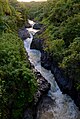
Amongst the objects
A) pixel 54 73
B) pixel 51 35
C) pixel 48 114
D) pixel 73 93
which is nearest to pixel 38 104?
pixel 48 114

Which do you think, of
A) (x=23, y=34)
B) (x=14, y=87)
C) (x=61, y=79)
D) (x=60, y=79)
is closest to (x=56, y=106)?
(x=61, y=79)

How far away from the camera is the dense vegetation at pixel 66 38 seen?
71.7 ft

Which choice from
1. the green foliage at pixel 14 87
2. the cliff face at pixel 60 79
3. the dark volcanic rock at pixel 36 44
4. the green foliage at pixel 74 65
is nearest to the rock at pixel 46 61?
the cliff face at pixel 60 79

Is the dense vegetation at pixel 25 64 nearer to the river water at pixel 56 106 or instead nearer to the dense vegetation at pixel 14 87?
the dense vegetation at pixel 14 87

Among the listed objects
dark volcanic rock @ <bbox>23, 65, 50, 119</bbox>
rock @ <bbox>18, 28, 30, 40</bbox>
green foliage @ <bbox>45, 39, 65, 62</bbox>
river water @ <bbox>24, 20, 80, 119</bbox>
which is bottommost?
rock @ <bbox>18, 28, 30, 40</bbox>

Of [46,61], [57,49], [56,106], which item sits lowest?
[46,61]

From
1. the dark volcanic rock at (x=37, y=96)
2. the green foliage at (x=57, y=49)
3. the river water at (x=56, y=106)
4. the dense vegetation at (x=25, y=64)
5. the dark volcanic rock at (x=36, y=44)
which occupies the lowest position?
the dark volcanic rock at (x=36, y=44)

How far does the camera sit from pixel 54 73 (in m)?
28.0

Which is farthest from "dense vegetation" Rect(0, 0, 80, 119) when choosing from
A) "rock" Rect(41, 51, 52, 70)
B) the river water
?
the river water

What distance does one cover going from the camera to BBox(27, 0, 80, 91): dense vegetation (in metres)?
21.9

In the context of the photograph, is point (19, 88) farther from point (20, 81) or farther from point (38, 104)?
point (38, 104)

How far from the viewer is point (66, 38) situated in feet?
92.1

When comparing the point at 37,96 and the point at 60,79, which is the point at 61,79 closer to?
the point at 60,79

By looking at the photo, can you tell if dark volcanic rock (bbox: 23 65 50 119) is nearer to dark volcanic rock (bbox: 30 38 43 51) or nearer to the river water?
the river water
